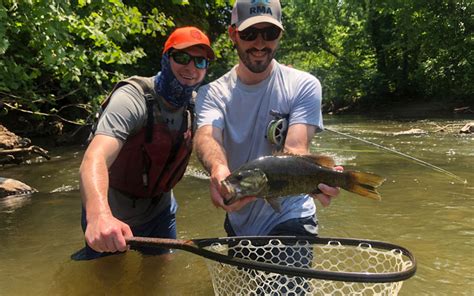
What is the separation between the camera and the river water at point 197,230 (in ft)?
14.8

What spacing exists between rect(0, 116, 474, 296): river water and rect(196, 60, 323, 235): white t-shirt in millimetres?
1428

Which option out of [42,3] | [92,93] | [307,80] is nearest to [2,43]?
[42,3]

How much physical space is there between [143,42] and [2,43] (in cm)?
1257

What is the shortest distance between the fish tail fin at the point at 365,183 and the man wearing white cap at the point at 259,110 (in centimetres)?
45

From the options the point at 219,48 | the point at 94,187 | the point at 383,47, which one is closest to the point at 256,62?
the point at 94,187

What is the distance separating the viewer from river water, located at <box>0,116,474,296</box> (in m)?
4.51

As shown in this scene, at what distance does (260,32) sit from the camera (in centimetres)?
316

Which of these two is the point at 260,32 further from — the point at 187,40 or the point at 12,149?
the point at 12,149

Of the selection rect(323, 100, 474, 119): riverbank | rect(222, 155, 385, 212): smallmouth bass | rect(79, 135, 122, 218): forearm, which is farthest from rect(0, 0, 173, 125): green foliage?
rect(323, 100, 474, 119): riverbank

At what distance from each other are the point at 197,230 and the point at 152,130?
2798mm

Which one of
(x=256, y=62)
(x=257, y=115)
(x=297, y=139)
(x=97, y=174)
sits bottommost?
(x=97, y=174)

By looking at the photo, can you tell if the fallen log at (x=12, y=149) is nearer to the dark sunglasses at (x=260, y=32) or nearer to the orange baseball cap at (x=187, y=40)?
the orange baseball cap at (x=187, y=40)

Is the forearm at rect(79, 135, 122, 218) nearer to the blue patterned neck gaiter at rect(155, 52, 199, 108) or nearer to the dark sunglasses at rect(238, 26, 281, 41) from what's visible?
the blue patterned neck gaiter at rect(155, 52, 199, 108)

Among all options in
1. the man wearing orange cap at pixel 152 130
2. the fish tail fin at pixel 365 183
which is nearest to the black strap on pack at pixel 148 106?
the man wearing orange cap at pixel 152 130
